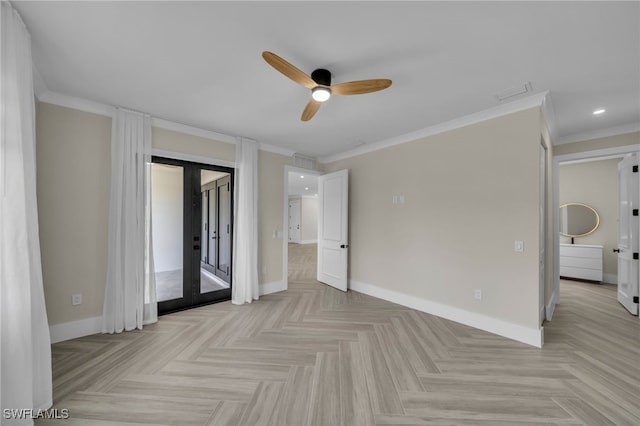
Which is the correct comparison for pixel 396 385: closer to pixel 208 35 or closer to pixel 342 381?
pixel 342 381

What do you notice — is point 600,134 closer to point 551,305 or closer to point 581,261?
point 551,305

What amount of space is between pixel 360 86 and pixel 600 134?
4100mm

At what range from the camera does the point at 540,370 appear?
226 cm

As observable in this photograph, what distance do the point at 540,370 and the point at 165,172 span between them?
503 cm

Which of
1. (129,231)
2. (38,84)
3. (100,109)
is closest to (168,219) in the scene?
(129,231)

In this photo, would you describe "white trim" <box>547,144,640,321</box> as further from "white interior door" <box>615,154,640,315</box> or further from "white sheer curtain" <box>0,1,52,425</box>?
"white sheer curtain" <box>0,1,52,425</box>

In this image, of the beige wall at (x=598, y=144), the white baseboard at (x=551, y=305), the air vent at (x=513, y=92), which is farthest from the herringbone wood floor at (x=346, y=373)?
the air vent at (x=513, y=92)

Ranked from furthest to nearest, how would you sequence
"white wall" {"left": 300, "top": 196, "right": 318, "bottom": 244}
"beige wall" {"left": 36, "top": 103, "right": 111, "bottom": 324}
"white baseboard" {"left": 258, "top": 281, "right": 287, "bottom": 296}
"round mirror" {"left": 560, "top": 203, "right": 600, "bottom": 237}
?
"white wall" {"left": 300, "top": 196, "right": 318, "bottom": 244} → "round mirror" {"left": 560, "top": 203, "right": 600, "bottom": 237} → "white baseboard" {"left": 258, "top": 281, "right": 287, "bottom": 296} → "beige wall" {"left": 36, "top": 103, "right": 111, "bottom": 324}

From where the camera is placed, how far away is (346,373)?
2209mm

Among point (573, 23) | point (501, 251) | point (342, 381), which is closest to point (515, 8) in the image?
point (573, 23)

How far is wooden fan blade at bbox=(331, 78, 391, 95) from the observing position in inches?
77.4

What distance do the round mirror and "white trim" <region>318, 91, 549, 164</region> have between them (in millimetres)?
4555

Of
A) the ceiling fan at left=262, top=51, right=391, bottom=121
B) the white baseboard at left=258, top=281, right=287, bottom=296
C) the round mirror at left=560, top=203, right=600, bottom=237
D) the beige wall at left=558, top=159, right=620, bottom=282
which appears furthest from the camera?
the round mirror at left=560, top=203, right=600, bottom=237

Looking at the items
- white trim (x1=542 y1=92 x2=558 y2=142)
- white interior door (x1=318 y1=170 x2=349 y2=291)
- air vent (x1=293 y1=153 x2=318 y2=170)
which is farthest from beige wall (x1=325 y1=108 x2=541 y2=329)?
air vent (x1=293 y1=153 x2=318 y2=170)
